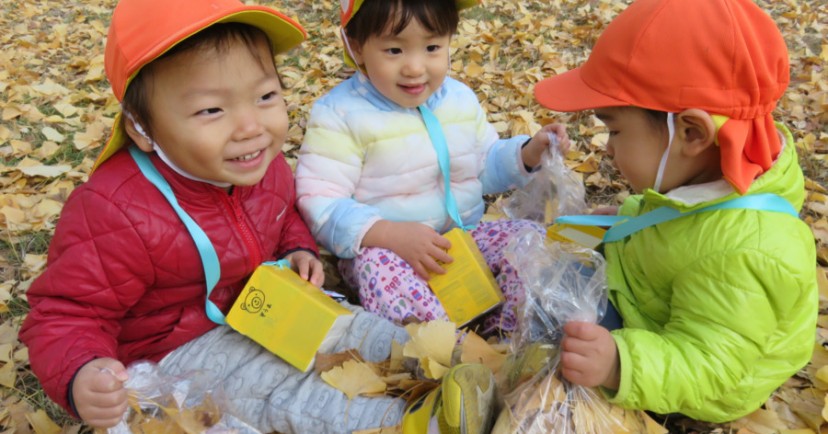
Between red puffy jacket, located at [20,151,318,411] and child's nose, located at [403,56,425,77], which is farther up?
child's nose, located at [403,56,425,77]

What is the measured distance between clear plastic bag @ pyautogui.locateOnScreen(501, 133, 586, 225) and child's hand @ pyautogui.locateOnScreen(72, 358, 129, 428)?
1569 millimetres

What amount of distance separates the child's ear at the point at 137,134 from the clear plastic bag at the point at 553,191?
4.58 ft

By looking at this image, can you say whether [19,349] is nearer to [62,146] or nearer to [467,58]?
[62,146]

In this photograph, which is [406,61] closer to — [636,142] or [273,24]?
[273,24]

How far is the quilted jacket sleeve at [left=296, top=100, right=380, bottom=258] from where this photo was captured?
2145 millimetres

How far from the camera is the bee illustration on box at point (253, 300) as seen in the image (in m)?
1.81

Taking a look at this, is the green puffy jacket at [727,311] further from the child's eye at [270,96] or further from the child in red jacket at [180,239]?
the child's eye at [270,96]

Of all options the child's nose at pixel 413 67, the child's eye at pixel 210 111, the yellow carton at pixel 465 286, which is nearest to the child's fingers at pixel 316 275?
the yellow carton at pixel 465 286

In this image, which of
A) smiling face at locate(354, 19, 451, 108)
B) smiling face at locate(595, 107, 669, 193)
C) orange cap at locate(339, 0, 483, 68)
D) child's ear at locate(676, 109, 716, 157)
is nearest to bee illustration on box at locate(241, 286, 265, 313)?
smiling face at locate(354, 19, 451, 108)

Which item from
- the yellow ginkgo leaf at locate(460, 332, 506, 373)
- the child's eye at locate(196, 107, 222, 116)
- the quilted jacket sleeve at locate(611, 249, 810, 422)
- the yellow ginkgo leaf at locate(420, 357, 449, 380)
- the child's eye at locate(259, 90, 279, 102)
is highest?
the child's eye at locate(196, 107, 222, 116)

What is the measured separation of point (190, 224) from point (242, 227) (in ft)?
0.62

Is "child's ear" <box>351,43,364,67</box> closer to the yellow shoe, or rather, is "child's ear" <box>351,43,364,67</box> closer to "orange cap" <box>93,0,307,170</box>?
"orange cap" <box>93,0,307,170</box>

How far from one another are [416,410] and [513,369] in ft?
0.92

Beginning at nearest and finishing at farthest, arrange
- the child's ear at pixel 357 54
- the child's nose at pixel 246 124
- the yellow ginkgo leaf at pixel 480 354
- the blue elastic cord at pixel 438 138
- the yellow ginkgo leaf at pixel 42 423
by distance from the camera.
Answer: the child's nose at pixel 246 124 → the yellow ginkgo leaf at pixel 480 354 → the yellow ginkgo leaf at pixel 42 423 → the child's ear at pixel 357 54 → the blue elastic cord at pixel 438 138
